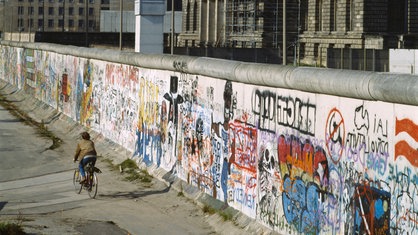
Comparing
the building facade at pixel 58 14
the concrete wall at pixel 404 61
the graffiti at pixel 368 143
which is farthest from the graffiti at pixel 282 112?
the building facade at pixel 58 14

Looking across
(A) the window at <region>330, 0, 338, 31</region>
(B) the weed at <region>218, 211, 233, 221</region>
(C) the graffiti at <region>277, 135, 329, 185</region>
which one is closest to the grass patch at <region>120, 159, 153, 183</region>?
(B) the weed at <region>218, 211, 233, 221</region>

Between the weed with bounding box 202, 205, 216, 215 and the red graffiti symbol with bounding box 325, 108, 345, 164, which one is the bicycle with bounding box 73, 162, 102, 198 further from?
the red graffiti symbol with bounding box 325, 108, 345, 164

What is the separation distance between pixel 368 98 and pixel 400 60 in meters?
30.8

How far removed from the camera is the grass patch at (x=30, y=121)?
108 ft

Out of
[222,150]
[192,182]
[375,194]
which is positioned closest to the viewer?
[375,194]

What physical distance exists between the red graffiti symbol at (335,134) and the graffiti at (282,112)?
54cm

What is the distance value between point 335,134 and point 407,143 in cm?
203

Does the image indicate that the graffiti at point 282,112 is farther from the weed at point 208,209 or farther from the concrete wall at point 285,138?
the weed at point 208,209

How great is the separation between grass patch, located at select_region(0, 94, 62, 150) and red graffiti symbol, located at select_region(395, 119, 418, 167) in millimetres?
20610

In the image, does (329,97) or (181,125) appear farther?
(181,125)

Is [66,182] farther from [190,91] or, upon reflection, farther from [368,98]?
[368,98]

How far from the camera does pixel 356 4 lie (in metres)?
85.9

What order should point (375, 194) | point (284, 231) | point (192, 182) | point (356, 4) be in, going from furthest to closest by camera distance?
point (356, 4) < point (192, 182) < point (284, 231) < point (375, 194)

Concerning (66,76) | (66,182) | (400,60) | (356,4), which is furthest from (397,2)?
(66,182)
